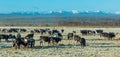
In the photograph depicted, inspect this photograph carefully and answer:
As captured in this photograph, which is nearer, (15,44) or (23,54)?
(23,54)

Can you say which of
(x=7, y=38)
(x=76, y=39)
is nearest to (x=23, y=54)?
(x=76, y=39)

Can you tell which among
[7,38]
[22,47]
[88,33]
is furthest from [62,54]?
[88,33]

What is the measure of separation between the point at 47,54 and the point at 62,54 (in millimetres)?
1072

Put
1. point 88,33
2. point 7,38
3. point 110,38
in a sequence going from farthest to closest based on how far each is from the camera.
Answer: point 88,33
point 110,38
point 7,38

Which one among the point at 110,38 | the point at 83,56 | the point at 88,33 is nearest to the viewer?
the point at 83,56

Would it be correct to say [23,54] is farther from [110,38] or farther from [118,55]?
[110,38]

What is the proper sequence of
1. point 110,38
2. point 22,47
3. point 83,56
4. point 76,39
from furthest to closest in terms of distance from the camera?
point 110,38 < point 76,39 < point 22,47 < point 83,56

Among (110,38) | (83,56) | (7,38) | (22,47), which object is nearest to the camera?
(83,56)

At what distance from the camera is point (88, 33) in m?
59.4

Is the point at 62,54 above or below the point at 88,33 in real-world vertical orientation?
above

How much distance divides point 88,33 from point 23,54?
31798 millimetres

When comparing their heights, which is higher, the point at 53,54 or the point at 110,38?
the point at 53,54

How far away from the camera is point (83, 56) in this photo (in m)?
27.5

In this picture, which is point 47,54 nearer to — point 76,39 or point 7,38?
point 76,39
